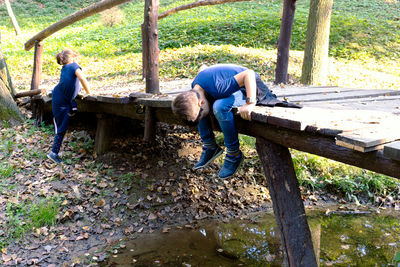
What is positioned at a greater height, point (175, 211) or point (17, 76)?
point (17, 76)

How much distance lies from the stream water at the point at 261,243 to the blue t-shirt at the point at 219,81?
206 centimetres

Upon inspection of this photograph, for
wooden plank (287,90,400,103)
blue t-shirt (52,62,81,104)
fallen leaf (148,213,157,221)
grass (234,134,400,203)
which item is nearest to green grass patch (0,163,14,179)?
blue t-shirt (52,62,81,104)

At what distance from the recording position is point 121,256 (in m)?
4.51

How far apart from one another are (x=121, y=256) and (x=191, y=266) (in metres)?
0.86

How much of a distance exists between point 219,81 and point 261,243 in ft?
7.74

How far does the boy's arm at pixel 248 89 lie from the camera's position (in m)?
3.39

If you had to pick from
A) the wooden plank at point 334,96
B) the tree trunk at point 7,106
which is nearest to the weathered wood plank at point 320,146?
the wooden plank at point 334,96

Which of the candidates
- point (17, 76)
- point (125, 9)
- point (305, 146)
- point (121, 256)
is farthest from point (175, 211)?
point (125, 9)

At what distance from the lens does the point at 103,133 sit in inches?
254

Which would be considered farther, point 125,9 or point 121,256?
point 125,9

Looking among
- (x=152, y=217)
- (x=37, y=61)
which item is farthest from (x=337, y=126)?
(x=37, y=61)

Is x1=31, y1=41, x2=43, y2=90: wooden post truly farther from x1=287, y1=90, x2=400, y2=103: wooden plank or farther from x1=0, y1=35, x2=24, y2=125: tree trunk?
x1=287, y1=90, x2=400, y2=103: wooden plank

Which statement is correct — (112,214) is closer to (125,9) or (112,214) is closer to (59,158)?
(59,158)

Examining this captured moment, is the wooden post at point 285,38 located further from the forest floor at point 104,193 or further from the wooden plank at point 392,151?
the wooden plank at point 392,151
